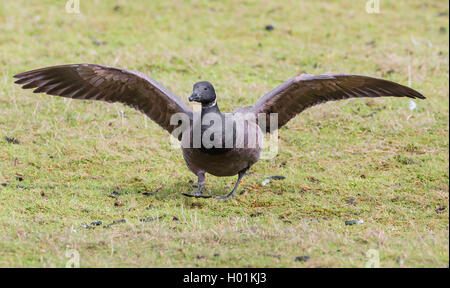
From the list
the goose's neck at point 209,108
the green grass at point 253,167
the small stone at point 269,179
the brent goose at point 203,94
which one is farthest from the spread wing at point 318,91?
the green grass at point 253,167

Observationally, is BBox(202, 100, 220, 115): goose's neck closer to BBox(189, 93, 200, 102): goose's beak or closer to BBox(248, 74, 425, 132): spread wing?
BBox(189, 93, 200, 102): goose's beak

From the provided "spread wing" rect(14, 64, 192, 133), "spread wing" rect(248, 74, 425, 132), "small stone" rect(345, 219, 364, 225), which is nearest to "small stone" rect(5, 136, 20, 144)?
"spread wing" rect(14, 64, 192, 133)

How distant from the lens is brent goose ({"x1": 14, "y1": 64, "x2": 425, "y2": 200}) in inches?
281

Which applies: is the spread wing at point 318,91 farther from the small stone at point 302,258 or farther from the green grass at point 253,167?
the small stone at point 302,258

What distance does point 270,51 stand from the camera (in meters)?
11.7

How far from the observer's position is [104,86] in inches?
296

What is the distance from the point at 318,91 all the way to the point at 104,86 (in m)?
2.40

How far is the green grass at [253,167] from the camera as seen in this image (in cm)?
584

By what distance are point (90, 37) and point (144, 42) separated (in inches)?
39.9

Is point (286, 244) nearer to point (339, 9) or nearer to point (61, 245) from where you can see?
point (61, 245)

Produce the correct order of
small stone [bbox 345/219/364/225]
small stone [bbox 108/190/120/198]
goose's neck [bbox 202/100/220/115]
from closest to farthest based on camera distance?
small stone [bbox 345/219/364/225]
goose's neck [bbox 202/100/220/115]
small stone [bbox 108/190/120/198]

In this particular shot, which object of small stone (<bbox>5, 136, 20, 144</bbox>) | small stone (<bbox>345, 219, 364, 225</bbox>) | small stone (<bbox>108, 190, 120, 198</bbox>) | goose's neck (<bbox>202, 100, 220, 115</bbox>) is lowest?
small stone (<bbox>345, 219, 364, 225</bbox>)

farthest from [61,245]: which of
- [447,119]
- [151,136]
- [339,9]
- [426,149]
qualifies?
[339,9]

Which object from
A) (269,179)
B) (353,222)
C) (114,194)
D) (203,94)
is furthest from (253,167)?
(353,222)
